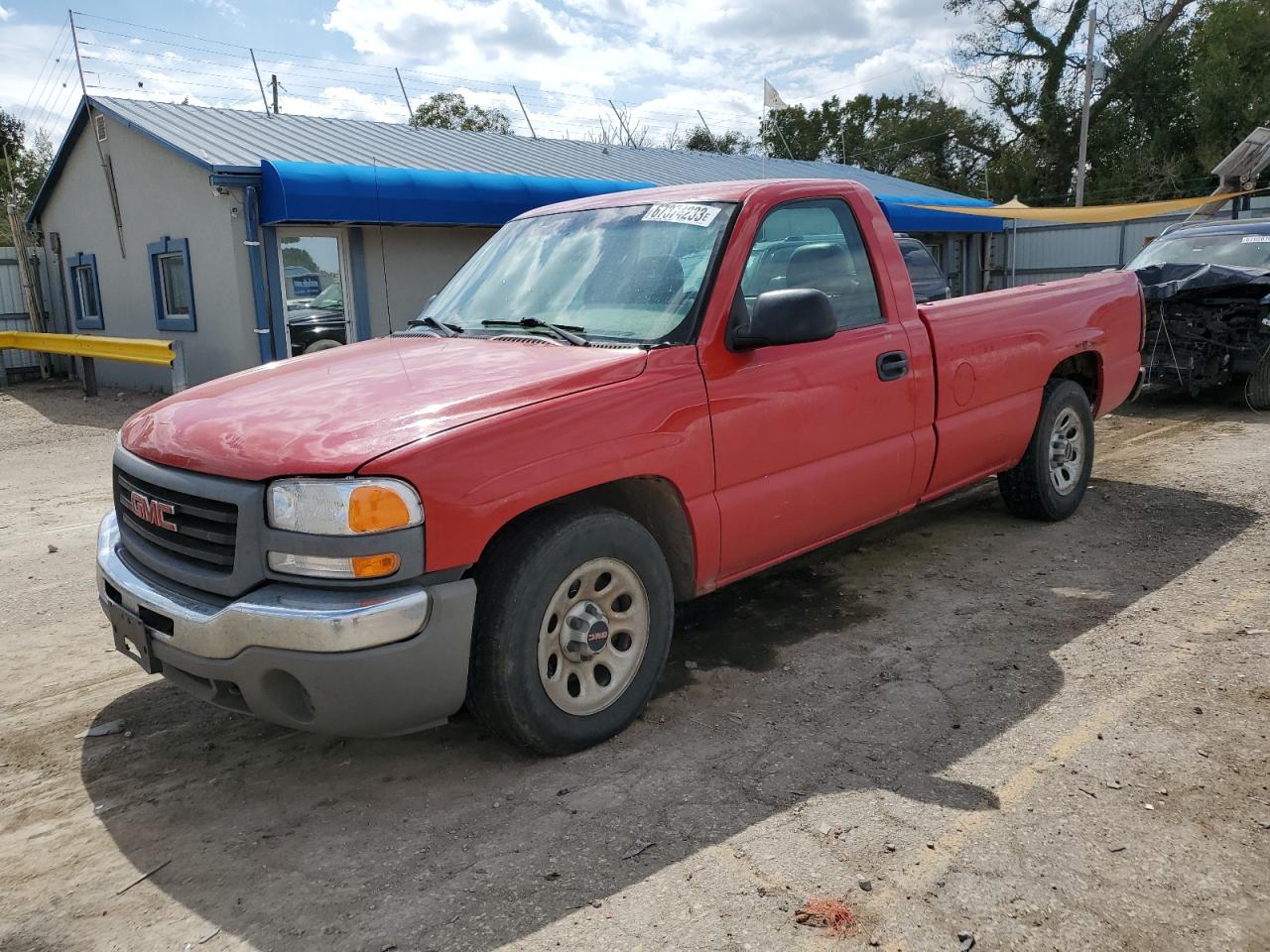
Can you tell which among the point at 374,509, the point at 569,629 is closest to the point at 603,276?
the point at 569,629

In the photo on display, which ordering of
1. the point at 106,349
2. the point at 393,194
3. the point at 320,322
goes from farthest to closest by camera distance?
the point at 320,322 → the point at 106,349 → the point at 393,194

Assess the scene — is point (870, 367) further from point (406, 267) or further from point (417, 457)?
point (406, 267)

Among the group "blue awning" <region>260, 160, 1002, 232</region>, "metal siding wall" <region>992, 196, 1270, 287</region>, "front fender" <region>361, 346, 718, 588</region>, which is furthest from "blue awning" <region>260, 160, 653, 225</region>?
"metal siding wall" <region>992, 196, 1270, 287</region>

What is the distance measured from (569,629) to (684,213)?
1834 mm

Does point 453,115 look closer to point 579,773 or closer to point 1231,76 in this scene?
point 1231,76

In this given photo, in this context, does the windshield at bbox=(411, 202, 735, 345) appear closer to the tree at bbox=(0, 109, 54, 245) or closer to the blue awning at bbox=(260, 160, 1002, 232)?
the blue awning at bbox=(260, 160, 1002, 232)

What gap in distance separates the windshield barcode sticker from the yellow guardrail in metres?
10.2

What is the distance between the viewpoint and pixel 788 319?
3.61m

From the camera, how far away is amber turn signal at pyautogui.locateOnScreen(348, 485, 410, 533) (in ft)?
9.18

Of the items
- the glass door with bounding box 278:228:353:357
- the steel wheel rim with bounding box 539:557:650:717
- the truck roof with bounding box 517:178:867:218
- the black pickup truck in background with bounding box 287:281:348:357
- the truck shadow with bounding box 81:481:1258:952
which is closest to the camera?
the truck shadow with bounding box 81:481:1258:952

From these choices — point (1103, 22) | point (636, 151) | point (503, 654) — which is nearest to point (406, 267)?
point (636, 151)

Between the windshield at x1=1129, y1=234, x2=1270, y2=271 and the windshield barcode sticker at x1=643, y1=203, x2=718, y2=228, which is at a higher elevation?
the windshield barcode sticker at x1=643, y1=203, x2=718, y2=228

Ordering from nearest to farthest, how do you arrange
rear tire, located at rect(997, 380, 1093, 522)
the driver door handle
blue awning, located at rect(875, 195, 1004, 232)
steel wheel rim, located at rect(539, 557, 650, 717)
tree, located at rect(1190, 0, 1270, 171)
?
steel wheel rim, located at rect(539, 557, 650, 717), the driver door handle, rear tire, located at rect(997, 380, 1093, 522), blue awning, located at rect(875, 195, 1004, 232), tree, located at rect(1190, 0, 1270, 171)

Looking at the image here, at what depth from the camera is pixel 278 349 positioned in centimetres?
1362
